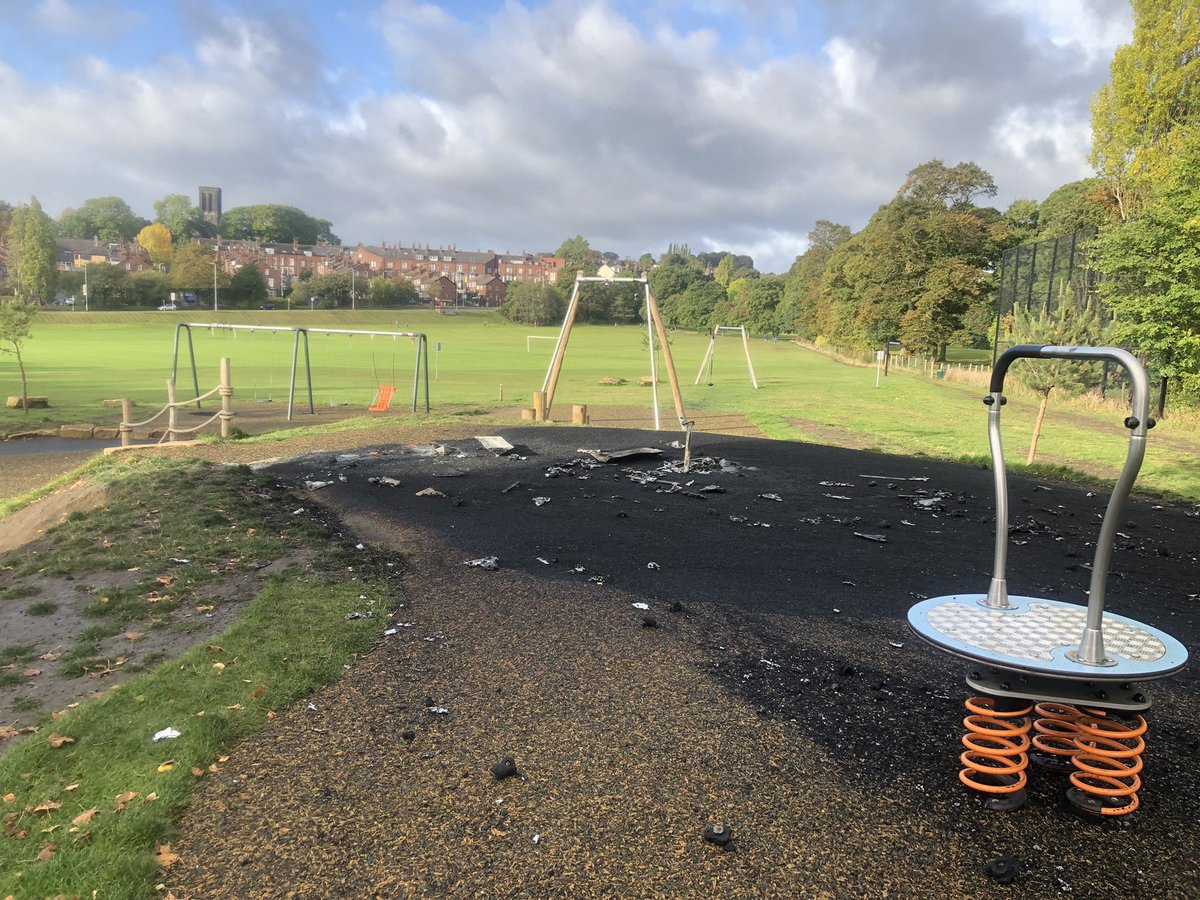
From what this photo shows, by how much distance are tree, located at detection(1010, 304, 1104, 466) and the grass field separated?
1.04 metres

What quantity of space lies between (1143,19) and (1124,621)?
1390 inches

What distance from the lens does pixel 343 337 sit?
80.8 metres

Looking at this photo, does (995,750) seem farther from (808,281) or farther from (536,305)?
(536,305)

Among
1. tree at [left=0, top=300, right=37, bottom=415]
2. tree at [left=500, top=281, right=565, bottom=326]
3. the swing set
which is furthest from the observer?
tree at [left=500, top=281, right=565, bottom=326]

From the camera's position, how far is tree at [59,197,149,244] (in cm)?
18250

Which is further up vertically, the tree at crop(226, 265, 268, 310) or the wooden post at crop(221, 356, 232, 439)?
the tree at crop(226, 265, 268, 310)

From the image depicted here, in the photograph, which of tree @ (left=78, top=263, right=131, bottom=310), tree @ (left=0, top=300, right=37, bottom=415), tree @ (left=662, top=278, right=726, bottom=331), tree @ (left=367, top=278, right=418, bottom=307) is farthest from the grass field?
tree @ (left=367, top=278, right=418, bottom=307)

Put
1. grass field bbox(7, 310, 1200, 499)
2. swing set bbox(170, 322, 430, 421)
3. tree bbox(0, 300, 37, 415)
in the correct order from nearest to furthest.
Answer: grass field bbox(7, 310, 1200, 499)
swing set bbox(170, 322, 430, 421)
tree bbox(0, 300, 37, 415)

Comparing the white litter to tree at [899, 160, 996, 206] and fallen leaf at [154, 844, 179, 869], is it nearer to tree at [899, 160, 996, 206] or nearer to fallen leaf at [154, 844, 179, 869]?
fallen leaf at [154, 844, 179, 869]

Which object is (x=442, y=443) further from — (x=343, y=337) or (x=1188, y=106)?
(x=343, y=337)

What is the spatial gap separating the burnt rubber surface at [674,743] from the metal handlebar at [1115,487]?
26.0 inches

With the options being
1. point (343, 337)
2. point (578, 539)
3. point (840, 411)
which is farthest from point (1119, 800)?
point (343, 337)

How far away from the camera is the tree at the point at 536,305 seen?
11073cm

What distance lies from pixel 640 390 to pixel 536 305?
7742 cm
